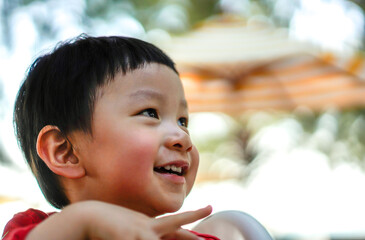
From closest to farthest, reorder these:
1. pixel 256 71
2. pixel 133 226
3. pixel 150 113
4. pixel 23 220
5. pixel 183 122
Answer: pixel 133 226 → pixel 23 220 → pixel 150 113 → pixel 183 122 → pixel 256 71

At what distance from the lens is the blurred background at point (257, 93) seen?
4.63m

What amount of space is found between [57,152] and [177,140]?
0.31 m

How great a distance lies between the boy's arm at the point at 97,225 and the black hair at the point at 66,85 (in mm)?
296

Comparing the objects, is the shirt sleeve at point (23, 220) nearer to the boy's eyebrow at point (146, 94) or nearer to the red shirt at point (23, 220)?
the red shirt at point (23, 220)

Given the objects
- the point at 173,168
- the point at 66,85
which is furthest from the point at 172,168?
the point at 66,85

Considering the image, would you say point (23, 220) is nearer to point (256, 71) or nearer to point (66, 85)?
point (66, 85)

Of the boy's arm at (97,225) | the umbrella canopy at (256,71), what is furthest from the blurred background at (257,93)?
the boy's arm at (97,225)

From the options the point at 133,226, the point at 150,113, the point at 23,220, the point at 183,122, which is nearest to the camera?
the point at 133,226

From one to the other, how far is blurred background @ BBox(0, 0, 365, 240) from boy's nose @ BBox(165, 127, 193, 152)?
0.55m

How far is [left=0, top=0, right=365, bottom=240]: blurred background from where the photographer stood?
463 cm

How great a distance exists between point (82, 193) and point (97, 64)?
344 millimetres

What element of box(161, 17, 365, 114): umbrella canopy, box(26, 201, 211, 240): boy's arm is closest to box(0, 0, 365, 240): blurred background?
box(161, 17, 365, 114): umbrella canopy

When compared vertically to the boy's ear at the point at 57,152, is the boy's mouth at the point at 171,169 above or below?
below

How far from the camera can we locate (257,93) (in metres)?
5.15
